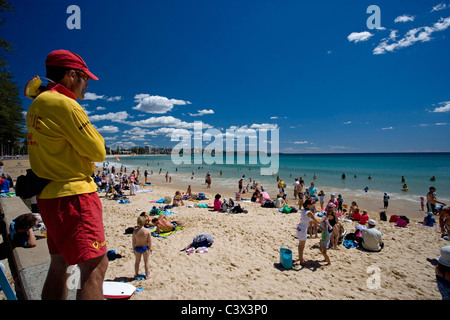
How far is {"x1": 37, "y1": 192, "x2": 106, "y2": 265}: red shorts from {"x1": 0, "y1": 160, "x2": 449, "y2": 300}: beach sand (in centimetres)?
362

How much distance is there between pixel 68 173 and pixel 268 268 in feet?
17.9

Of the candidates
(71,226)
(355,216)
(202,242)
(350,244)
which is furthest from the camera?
(355,216)

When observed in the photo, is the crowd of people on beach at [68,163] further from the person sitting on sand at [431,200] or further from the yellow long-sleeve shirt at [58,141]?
the person sitting on sand at [431,200]

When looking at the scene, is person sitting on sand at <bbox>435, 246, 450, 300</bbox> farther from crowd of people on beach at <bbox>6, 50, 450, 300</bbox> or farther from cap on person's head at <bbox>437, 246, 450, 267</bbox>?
crowd of people on beach at <bbox>6, 50, 450, 300</bbox>

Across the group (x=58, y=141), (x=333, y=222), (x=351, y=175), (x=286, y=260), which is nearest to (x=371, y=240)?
(x=333, y=222)

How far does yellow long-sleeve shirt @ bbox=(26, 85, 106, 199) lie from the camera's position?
→ 1188 mm

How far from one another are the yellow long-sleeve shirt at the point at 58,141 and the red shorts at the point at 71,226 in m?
0.05

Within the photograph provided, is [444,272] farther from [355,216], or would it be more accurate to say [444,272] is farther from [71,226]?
[355,216]

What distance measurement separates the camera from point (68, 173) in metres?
1.25

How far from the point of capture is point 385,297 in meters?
4.46

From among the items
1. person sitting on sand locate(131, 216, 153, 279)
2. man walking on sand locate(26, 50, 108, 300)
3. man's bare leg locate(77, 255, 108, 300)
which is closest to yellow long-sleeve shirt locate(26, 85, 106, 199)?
man walking on sand locate(26, 50, 108, 300)
